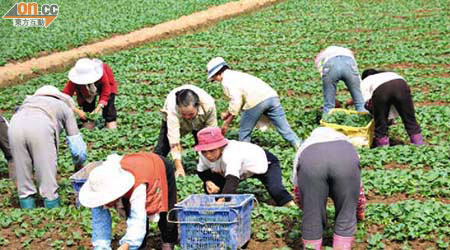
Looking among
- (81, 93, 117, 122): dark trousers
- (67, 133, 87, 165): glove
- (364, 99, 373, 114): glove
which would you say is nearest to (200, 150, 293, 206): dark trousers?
(67, 133, 87, 165): glove

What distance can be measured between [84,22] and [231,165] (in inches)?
738

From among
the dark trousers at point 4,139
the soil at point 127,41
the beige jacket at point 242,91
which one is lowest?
the dark trousers at point 4,139

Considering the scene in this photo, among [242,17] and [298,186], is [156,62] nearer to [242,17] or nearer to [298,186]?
[242,17]

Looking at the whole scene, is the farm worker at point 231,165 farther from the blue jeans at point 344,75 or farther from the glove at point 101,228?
the blue jeans at point 344,75

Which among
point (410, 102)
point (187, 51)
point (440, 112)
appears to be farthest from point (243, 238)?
point (187, 51)

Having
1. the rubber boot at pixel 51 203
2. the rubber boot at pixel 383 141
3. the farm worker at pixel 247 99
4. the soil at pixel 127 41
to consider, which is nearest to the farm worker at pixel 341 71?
the rubber boot at pixel 383 141

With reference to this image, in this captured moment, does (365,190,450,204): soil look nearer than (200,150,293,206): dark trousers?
No

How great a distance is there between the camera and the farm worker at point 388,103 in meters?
9.48

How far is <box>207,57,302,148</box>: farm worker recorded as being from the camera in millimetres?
8984

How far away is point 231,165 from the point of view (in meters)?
6.71

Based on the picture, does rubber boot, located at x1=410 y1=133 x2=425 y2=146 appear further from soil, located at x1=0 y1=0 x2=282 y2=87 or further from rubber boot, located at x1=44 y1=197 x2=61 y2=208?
soil, located at x1=0 y1=0 x2=282 y2=87

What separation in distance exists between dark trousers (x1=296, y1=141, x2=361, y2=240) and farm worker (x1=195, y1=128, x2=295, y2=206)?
893 millimetres

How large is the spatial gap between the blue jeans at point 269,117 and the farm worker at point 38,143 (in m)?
2.58

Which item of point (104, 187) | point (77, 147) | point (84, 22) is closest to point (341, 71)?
point (77, 147)
